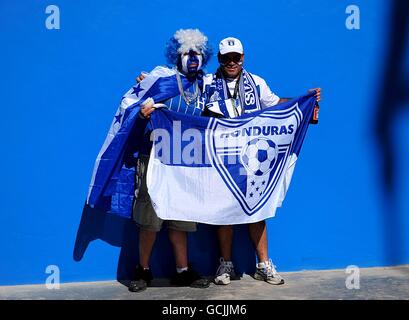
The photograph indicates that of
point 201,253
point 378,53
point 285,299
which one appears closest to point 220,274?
point 201,253

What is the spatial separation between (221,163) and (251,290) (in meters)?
0.91

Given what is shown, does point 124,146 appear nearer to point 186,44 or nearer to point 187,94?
point 187,94

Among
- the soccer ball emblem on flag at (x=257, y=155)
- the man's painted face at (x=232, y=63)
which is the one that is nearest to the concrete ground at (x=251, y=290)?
the soccer ball emblem on flag at (x=257, y=155)

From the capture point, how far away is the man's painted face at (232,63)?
475 centimetres

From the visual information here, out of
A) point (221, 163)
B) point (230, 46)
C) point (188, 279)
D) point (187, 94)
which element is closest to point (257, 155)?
point (221, 163)

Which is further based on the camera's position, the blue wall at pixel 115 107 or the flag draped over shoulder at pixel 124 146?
the blue wall at pixel 115 107

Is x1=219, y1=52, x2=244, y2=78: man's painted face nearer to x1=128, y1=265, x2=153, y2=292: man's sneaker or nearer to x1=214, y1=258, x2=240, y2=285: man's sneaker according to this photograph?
x1=214, y1=258, x2=240, y2=285: man's sneaker

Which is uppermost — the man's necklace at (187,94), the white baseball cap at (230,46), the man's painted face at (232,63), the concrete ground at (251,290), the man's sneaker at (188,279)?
the white baseball cap at (230,46)

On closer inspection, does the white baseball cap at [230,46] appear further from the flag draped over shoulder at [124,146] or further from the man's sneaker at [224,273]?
the man's sneaker at [224,273]

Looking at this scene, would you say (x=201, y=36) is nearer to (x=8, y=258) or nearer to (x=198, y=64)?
(x=198, y=64)

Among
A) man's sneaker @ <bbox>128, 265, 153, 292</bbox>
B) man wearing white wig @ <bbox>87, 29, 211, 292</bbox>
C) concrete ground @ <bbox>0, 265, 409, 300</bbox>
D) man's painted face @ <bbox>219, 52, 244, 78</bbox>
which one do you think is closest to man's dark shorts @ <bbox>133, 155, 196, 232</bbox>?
man wearing white wig @ <bbox>87, 29, 211, 292</bbox>

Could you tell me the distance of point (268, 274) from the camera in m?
4.91

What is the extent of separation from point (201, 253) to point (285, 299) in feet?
2.69

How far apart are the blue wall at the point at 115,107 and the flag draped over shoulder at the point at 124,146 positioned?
25 cm
